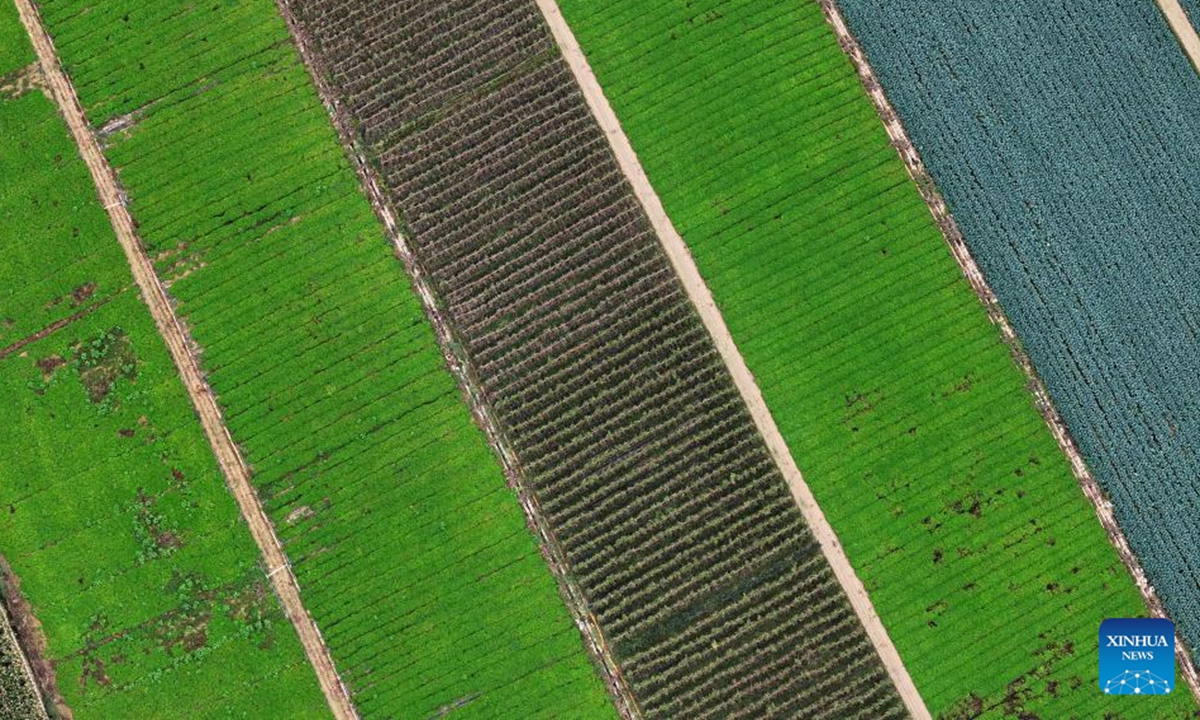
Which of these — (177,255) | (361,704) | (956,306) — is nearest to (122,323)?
(177,255)

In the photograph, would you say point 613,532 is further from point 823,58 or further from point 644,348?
point 823,58

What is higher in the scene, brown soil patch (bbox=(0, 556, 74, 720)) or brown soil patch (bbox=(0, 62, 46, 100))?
brown soil patch (bbox=(0, 62, 46, 100))

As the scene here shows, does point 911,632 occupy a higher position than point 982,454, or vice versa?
point 982,454

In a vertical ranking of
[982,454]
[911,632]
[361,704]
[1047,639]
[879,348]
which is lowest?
[1047,639]

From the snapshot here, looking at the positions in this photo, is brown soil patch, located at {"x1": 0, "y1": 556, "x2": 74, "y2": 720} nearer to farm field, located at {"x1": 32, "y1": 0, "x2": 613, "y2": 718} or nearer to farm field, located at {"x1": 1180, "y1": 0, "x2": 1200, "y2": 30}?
farm field, located at {"x1": 32, "y1": 0, "x2": 613, "y2": 718}

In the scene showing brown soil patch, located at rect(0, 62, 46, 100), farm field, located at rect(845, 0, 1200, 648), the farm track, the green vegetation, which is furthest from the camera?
the green vegetation

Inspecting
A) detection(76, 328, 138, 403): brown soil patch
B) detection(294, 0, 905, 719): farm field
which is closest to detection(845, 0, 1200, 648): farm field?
detection(294, 0, 905, 719): farm field

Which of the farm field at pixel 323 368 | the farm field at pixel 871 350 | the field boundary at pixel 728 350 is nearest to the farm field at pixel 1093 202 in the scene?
the farm field at pixel 871 350
